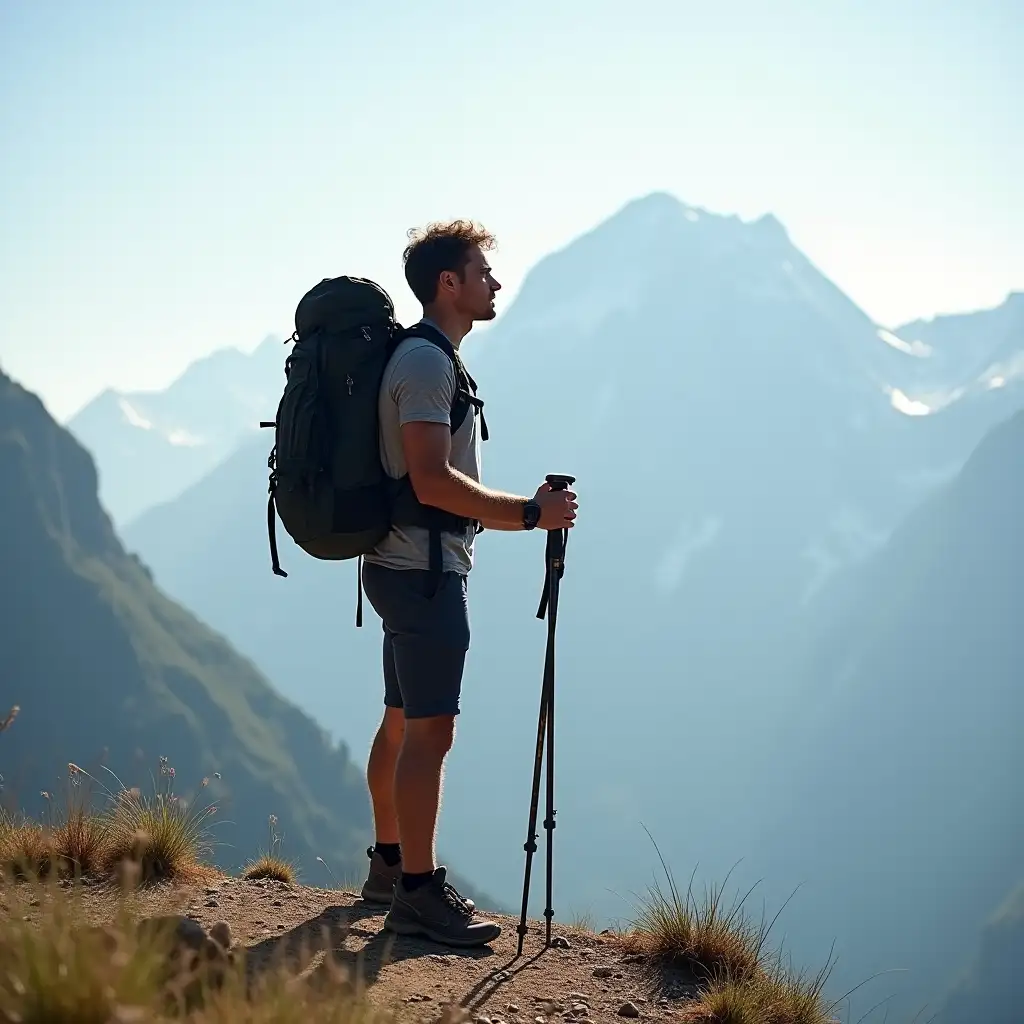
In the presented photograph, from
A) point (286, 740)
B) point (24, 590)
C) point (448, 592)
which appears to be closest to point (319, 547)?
point (448, 592)

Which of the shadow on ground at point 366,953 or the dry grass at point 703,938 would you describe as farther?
the dry grass at point 703,938

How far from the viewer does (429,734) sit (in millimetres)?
5516

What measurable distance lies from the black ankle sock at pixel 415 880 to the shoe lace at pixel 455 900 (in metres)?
0.12

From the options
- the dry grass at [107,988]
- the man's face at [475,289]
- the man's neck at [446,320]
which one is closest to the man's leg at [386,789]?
the man's neck at [446,320]

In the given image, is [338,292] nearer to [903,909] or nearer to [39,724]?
[39,724]

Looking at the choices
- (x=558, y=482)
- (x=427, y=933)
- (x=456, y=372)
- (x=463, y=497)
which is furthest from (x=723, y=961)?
(x=456, y=372)

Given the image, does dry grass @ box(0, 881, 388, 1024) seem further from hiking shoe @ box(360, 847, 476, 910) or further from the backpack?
hiking shoe @ box(360, 847, 476, 910)

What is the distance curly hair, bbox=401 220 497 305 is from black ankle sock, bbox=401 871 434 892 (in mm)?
2874

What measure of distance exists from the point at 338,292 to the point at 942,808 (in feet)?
696

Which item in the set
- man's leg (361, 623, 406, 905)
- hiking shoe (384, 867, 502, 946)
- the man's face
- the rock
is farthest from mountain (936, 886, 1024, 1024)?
the rock

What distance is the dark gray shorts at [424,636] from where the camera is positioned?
5.46 meters

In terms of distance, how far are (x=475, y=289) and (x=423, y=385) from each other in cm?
83

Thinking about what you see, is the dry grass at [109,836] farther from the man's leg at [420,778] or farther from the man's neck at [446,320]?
the man's neck at [446,320]

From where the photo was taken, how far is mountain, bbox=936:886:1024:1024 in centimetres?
12356
